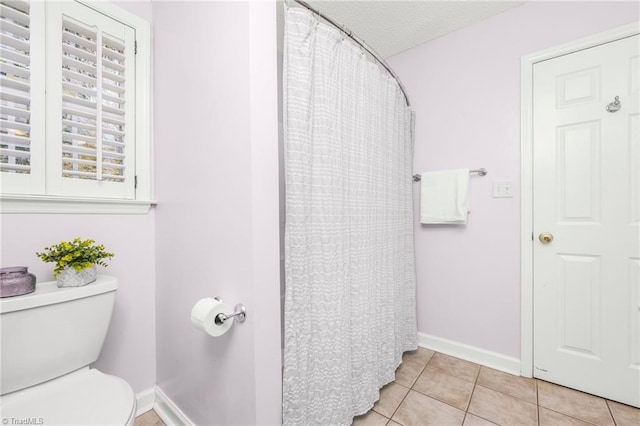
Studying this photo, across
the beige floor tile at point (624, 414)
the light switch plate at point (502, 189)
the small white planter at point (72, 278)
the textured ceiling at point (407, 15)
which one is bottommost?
the beige floor tile at point (624, 414)

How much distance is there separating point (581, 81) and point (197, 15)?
2042 millimetres

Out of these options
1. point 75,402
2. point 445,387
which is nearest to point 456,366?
point 445,387

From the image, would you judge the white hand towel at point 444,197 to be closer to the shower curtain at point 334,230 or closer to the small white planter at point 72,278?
the shower curtain at point 334,230

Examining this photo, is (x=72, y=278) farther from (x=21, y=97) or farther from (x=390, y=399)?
(x=390, y=399)

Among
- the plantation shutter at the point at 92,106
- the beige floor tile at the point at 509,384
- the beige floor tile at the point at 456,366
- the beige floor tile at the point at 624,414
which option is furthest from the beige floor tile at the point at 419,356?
the plantation shutter at the point at 92,106

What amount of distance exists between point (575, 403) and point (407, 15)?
248 centimetres

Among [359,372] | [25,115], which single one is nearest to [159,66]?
[25,115]

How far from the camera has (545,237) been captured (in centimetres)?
159

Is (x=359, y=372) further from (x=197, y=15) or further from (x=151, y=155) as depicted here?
(x=197, y=15)

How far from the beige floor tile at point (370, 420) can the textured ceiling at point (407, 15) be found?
7.49 feet

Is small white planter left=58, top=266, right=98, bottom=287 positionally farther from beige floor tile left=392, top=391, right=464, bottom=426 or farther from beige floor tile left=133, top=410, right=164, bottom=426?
beige floor tile left=392, top=391, right=464, bottom=426

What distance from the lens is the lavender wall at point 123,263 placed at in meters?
1.07

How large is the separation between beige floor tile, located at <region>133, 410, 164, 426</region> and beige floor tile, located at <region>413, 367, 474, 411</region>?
138 cm

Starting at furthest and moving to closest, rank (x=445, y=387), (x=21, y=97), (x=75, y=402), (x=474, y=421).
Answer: (x=445, y=387) → (x=474, y=421) → (x=21, y=97) → (x=75, y=402)
